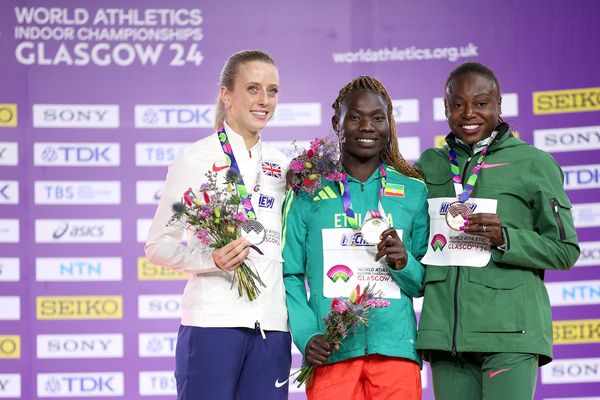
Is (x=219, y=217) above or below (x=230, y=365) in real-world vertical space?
above

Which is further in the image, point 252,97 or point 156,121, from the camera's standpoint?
point 156,121

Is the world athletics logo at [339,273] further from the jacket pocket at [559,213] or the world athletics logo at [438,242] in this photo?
the jacket pocket at [559,213]

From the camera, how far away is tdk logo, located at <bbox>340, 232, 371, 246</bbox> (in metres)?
3.08

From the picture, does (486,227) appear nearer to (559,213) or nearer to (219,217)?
(559,213)

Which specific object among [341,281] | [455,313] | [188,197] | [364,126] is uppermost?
[364,126]

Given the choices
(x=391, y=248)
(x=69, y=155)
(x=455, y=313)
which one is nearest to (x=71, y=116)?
(x=69, y=155)

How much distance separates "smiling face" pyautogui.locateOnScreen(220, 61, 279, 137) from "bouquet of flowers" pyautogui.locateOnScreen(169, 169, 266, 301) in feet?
1.02

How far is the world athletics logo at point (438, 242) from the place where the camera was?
3091 mm

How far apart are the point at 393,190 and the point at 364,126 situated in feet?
0.91

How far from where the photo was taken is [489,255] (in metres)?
3.01

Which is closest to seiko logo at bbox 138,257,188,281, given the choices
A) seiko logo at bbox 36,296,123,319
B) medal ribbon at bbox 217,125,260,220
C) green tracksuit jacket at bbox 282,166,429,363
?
seiko logo at bbox 36,296,123,319

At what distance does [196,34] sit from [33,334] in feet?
7.90

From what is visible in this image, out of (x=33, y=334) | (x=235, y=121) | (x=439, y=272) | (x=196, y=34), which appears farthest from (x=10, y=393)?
(x=439, y=272)

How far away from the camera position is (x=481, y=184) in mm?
3064
